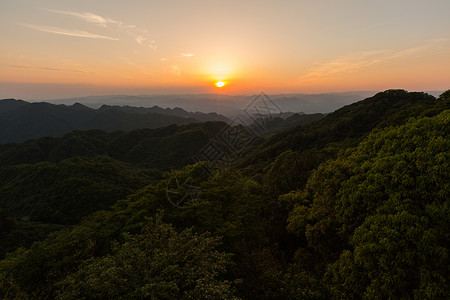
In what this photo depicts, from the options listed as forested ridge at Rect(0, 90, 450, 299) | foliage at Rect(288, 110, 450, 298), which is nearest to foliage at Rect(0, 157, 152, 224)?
forested ridge at Rect(0, 90, 450, 299)

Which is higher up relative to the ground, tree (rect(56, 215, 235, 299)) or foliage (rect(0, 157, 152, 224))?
tree (rect(56, 215, 235, 299))

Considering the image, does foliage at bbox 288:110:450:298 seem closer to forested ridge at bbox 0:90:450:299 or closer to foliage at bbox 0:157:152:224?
forested ridge at bbox 0:90:450:299

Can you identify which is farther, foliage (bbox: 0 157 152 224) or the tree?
foliage (bbox: 0 157 152 224)

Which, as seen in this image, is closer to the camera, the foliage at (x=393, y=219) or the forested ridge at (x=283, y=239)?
the foliage at (x=393, y=219)

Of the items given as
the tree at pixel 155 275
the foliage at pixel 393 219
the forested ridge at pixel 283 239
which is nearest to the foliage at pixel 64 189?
the forested ridge at pixel 283 239

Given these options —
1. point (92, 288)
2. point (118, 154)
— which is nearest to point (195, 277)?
point (92, 288)

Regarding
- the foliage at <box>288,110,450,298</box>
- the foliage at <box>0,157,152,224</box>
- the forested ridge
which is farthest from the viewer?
the foliage at <box>0,157,152,224</box>

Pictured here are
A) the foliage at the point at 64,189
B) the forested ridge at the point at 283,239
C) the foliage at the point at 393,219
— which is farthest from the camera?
the foliage at the point at 64,189

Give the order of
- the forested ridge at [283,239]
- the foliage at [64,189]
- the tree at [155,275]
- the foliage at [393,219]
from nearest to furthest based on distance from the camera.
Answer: the tree at [155,275] < the foliage at [393,219] < the forested ridge at [283,239] < the foliage at [64,189]

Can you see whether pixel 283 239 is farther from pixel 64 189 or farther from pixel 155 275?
pixel 64 189

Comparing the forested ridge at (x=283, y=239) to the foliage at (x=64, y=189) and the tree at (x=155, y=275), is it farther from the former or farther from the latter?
the foliage at (x=64, y=189)

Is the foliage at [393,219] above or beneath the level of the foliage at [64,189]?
above
